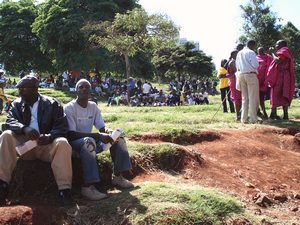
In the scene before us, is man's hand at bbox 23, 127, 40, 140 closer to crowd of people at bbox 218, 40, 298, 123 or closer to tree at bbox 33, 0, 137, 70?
crowd of people at bbox 218, 40, 298, 123

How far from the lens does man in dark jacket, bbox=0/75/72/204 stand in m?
4.69

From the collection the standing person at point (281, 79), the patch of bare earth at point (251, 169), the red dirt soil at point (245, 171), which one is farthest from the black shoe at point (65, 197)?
the standing person at point (281, 79)

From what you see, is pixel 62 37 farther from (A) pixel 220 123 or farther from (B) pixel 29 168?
(B) pixel 29 168

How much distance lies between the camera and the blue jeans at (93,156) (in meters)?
4.85

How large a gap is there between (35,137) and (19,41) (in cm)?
3339

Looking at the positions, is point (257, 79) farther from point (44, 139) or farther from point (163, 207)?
point (44, 139)

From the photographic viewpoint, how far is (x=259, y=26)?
29.8 metres

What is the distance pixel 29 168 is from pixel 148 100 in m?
18.2

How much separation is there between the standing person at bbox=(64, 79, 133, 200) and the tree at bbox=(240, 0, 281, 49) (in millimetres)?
25727

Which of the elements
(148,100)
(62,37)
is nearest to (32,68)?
(62,37)

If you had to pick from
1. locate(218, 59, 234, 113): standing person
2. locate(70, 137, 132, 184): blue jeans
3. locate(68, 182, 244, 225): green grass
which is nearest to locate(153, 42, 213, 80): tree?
locate(218, 59, 234, 113): standing person

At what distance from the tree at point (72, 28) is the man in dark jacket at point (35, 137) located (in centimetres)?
2382

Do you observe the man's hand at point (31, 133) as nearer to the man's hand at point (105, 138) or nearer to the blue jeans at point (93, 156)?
the blue jeans at point (93, 156)

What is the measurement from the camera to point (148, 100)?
23.3 meters
